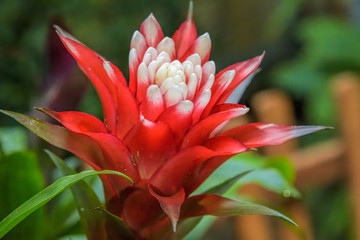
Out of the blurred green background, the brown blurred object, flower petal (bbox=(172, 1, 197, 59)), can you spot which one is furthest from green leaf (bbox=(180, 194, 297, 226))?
the brown blurred object

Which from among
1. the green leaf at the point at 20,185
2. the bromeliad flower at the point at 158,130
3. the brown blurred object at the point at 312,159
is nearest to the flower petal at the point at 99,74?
the bromeliad flower at the point at 158,130

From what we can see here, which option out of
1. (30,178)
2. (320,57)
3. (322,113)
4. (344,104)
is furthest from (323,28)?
(30,178)

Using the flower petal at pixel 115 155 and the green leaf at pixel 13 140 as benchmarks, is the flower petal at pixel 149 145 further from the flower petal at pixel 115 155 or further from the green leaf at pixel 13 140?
the green leaf at pixel 13 140

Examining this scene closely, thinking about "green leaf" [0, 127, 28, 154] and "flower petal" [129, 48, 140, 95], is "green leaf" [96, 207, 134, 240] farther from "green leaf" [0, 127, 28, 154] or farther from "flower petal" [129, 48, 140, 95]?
"green leaf" [0, 127, 28, 154]

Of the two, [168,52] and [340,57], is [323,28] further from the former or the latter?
[168,52]

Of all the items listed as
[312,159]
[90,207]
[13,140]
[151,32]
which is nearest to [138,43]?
[151,32]

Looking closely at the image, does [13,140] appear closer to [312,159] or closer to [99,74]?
[99,74]
